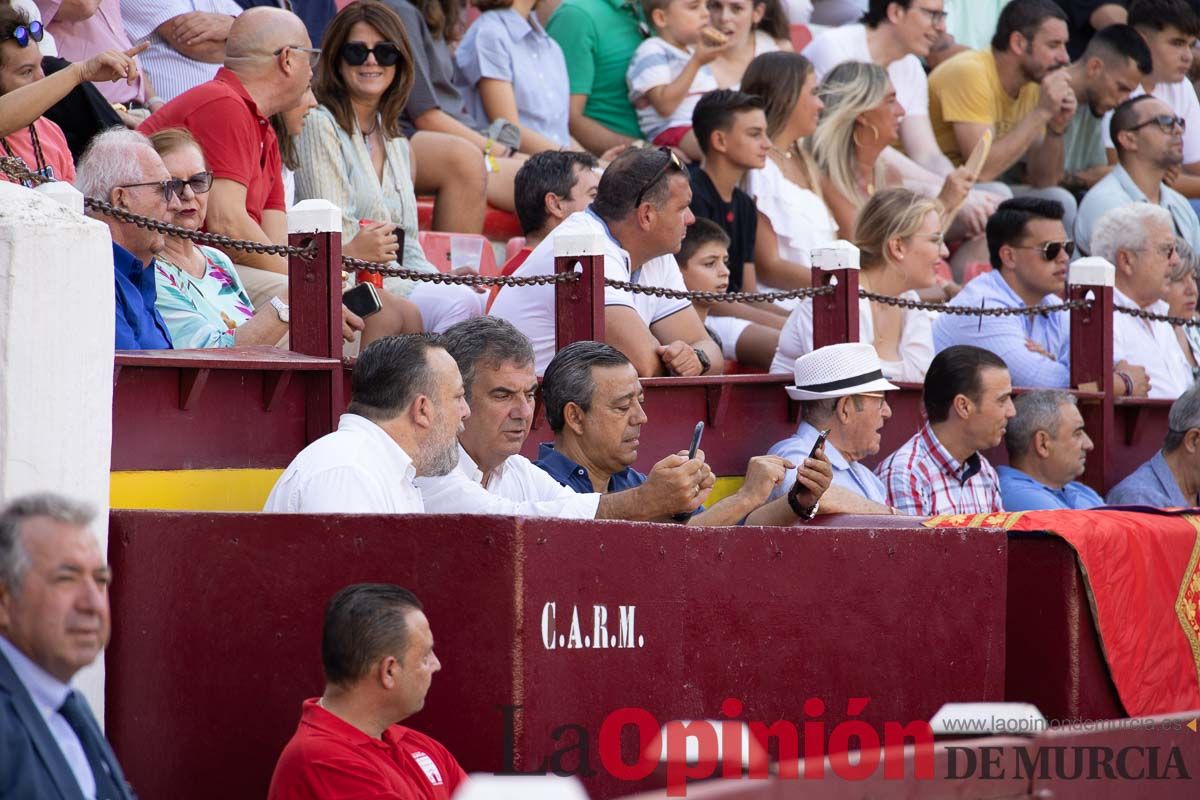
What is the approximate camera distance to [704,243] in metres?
8.69

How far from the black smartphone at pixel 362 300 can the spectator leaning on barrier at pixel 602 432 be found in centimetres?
81

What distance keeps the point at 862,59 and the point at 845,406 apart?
15.8 feet

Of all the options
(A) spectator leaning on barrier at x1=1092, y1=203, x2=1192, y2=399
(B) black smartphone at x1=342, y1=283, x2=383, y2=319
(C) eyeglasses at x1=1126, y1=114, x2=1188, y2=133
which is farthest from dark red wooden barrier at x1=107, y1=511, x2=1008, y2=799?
(C) eyeglasses at x1=1126, y1=114, x2=1188, y2=133

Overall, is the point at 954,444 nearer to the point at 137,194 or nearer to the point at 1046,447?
the point at 1046,447

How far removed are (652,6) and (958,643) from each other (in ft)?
19.9

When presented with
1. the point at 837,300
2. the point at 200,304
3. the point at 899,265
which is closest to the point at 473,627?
the point at 200,304

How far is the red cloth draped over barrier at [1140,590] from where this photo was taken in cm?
640

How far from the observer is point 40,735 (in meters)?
3.66

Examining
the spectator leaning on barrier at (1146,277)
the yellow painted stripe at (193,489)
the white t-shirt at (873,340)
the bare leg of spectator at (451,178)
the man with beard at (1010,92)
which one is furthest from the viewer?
the man with beard at (1010,92)

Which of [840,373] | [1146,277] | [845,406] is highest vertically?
[1146,277]

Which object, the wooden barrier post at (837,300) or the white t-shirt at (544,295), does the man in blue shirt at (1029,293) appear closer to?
the wooden barrier post at (837,300)

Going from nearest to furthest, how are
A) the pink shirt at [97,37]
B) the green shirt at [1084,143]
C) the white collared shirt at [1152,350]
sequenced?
the pink shirt at [97,37] < the white collared shirt at [1152,350] < the green shirt at [1084,143]

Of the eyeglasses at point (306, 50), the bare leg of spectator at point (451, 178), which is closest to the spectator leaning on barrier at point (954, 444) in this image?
the bare leg of spectator at point (451, 178)

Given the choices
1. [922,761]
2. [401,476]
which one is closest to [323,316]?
[401,476]
